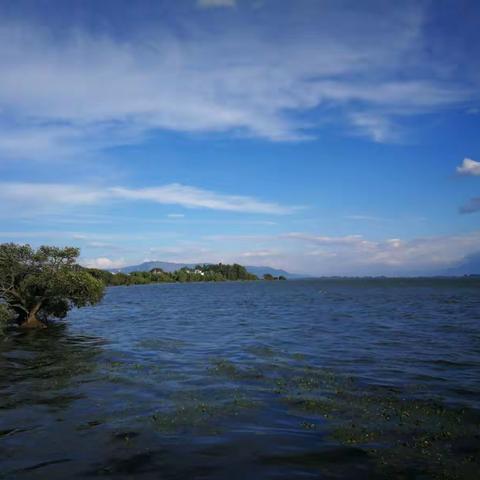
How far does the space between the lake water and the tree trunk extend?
13.9 meters

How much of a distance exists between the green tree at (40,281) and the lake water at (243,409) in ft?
35.9

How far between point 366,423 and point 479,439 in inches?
149

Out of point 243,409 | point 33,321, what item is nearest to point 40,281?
point 33,321

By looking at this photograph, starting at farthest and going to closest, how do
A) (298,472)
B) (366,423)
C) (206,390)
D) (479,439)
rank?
(206,390) < (366,423) < (479,439) < (298,472)

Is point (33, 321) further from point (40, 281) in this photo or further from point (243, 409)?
point (243, 409)

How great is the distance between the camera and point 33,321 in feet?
183

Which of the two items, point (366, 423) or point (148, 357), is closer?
point (366, 423)

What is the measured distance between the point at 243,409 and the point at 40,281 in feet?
118

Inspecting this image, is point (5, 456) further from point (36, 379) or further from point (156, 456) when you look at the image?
point (36, 379)

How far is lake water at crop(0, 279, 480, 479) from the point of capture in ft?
50.3

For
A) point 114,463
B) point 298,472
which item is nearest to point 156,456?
point 114,463

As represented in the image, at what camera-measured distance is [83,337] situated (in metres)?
47.6

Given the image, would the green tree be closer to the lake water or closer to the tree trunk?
the tree trunk

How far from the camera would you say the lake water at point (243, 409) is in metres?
15.3
